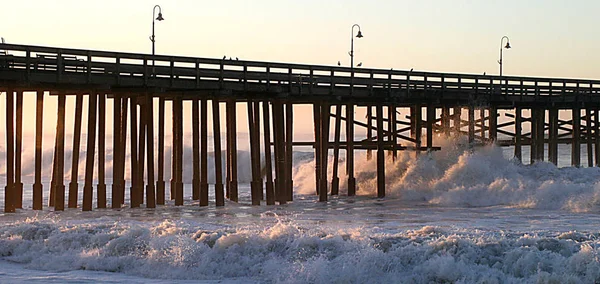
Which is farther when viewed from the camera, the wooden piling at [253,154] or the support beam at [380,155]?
the support beam at [380,155]

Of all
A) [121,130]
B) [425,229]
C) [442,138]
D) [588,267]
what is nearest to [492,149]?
[442,138]

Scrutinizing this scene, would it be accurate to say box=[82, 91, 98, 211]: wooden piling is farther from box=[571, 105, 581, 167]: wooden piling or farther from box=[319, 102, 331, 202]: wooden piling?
box=[571, 105, 581, 167]: wooden piling

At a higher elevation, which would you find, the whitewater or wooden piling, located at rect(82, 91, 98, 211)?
wooden piling, located at rect(82, 91, 98, 211)

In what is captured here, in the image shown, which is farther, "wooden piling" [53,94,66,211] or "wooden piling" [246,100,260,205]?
"wooden piling" [246,100,260,205]

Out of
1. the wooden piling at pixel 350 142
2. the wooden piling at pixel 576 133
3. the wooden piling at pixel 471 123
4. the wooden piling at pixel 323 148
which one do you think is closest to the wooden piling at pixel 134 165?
the wooden piling at pixel 323 148

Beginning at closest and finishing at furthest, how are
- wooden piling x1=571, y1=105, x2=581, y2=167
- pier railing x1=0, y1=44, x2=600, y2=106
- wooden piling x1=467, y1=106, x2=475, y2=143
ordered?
pier railing x1=0, y1=44, x2=600, y2=106 < wooden piling x1=467, y1=106, x2=475, y2=143 < wooden piling x1=571, y1=105, x2=581, y2=167

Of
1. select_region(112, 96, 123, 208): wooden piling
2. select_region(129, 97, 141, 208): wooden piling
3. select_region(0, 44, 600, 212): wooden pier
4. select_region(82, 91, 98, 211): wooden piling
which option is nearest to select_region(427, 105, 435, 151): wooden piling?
select_region(0, 44, 600, 212): wooden pier

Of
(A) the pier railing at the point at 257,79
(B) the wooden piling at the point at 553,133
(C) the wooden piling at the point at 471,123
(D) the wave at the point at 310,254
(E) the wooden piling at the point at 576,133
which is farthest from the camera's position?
(E) the wooden piling at the point at 576,133

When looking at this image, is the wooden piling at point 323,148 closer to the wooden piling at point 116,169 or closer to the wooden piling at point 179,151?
the wooden piling at point 179,151

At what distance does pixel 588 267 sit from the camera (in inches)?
622

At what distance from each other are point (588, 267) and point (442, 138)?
21075mm

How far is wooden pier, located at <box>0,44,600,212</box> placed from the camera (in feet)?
87.0

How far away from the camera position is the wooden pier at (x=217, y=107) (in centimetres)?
2653

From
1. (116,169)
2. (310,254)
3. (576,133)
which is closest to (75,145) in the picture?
(116,169)
